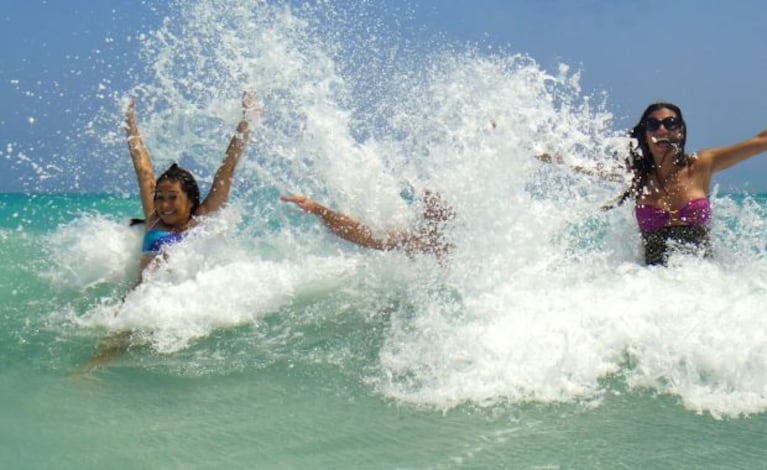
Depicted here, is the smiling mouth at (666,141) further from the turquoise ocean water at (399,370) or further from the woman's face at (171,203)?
the woman's face at (171,203)

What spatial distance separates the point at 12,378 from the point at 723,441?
12.5 feet

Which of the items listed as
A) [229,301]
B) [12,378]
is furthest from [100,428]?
[229,301]

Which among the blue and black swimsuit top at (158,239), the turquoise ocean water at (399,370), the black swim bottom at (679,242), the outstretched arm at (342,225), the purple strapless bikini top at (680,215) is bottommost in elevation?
the turquoise ocean water at (399,370)

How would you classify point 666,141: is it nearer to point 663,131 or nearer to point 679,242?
point 663,131

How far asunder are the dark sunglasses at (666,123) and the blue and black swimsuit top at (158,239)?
12.3 ft

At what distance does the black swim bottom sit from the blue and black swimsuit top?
3692mm

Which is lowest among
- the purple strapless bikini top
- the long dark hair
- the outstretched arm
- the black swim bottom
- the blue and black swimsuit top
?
the blue and black swimsuit top

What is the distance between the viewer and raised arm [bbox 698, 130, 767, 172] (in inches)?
220

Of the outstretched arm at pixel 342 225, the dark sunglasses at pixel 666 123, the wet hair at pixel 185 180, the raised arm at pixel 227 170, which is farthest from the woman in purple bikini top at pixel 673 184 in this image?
the wet hair at pixel 185 180

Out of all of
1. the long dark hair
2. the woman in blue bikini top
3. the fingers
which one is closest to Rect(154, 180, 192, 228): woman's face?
the woman in blue bikini top

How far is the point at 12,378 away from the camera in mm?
4488

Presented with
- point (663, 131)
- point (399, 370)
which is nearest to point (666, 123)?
point (663, 131)

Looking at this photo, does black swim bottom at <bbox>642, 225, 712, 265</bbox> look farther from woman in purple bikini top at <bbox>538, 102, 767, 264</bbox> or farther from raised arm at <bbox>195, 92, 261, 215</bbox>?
raised arm at <bbox>195, 92, 261, 215</bbox>

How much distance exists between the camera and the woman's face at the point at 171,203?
625 centimetres
